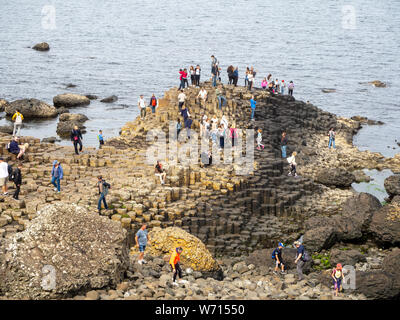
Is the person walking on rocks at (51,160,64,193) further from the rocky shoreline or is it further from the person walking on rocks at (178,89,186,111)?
the person walking on rocks at (178,89,186,111)

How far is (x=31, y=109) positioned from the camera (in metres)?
56.8

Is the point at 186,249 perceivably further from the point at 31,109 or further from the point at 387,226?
the point at 31,109

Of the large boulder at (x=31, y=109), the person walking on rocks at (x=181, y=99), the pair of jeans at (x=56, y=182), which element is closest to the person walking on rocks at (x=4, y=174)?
the pair of jeans at (x=56, y=182)

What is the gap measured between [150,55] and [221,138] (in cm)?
6585

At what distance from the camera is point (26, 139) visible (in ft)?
118

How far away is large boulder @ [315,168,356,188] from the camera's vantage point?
37.2 meters

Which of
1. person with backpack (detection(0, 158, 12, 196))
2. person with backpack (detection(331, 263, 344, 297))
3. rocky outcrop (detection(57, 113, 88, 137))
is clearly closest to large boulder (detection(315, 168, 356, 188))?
person with backpack (detection(331, 263, 344, 297))

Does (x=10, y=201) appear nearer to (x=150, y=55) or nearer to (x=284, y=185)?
(x=284, y=185)

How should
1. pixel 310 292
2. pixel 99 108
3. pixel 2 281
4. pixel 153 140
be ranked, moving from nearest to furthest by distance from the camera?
pixel 2 281, pixel 310 292, pixel 153 140, pixel 99 108

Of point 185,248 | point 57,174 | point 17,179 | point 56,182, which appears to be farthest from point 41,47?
point 185,248

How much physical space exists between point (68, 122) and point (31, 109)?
6.63 metres

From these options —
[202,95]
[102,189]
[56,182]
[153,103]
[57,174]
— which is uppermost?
[202,95]

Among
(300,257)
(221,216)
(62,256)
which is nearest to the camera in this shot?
(62,256)
